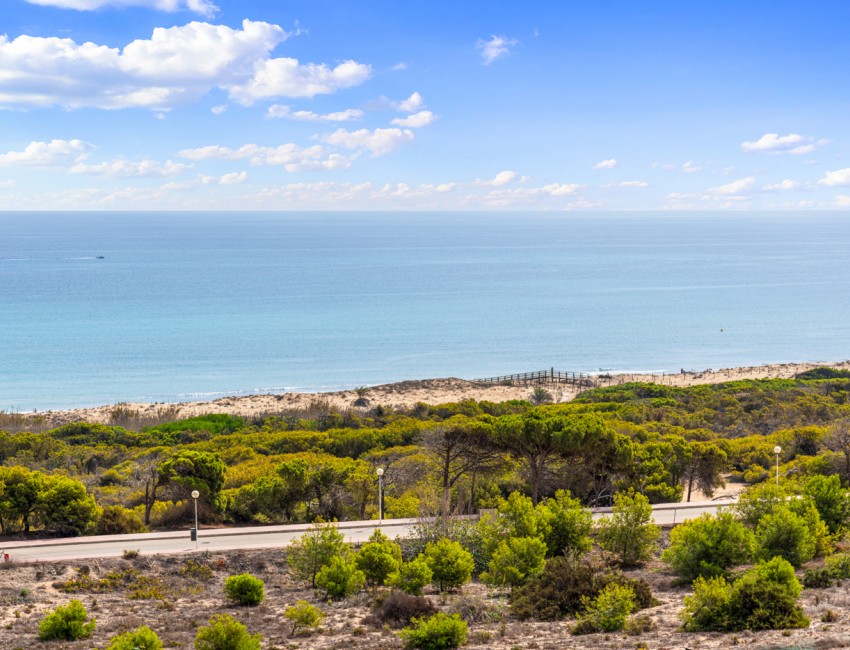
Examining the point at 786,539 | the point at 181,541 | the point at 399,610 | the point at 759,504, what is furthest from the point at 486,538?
the point at 181,541

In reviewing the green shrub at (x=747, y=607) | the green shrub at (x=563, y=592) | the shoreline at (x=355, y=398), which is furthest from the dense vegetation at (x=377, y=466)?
the shoreline at (x=355, y=398)

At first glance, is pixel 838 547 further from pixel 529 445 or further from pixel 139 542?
pixel 139 542

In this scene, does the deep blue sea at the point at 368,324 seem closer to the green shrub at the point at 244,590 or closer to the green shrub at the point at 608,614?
the green shrub at the point at 244,590

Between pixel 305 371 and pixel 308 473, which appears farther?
pixel 305 371

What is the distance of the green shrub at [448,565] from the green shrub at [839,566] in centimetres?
768

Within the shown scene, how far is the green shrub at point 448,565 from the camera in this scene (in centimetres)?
1859

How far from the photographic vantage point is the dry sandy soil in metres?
14.6

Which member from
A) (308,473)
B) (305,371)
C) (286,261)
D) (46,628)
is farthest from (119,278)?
(46,628)

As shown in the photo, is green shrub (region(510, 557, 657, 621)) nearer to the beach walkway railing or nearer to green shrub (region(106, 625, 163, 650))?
green shrub (region(106, 625, 163, 650))

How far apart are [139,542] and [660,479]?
1615 centimetres

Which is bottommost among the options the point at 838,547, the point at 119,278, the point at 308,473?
the point at 838,547

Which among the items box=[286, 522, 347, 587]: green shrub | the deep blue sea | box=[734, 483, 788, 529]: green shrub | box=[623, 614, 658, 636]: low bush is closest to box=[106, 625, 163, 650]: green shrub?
box=[286, 522, 347, 587]: green shrub

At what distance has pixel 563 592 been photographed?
17.2 meters

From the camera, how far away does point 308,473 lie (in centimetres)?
2550
